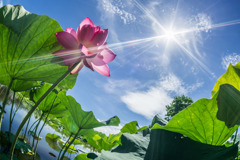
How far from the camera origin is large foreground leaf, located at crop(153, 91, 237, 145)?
1.91 ft

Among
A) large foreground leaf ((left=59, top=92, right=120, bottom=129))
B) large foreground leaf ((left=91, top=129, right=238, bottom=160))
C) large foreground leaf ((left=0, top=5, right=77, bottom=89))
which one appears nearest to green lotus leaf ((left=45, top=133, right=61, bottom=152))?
large foreground leaf ((left=59, top=92, right=120, bottom=129))

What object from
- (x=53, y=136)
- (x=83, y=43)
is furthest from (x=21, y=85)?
(x=53, y=136)

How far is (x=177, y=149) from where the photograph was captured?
549 millimetres

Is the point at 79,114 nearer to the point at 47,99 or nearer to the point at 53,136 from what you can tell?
the point at 47,99

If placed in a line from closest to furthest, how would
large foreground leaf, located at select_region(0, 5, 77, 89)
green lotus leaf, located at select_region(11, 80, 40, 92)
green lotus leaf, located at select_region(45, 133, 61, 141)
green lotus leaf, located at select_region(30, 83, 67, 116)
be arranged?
large foreground leaf, located at select_region(0, 5, 77, 89) → green lotus leaf, located at select_region(11, 80, 40, 92) → green lotus leaf, located at select_region(30, 83, 67, 116) → green lotus leaf, located at select_region(45, 133, 61, 141)

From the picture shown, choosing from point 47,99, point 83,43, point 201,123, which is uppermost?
point 47,99

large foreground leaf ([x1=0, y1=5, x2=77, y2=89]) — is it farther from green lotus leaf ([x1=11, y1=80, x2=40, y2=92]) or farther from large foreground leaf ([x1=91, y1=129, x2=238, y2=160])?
large foreground leaf ([x1=91, y1=129, x2=238, y2=160])

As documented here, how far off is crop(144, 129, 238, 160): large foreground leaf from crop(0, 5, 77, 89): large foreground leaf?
0.68 meters

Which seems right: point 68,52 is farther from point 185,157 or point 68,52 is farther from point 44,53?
point 185,157

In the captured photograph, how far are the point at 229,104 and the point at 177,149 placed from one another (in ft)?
0.83

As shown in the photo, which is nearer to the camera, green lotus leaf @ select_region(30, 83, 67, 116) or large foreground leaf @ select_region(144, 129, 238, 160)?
large foreground leaf @ select_region(144, 129, 238, 160)

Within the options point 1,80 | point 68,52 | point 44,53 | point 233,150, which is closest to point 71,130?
point 1,80

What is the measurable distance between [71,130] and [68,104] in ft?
3.00

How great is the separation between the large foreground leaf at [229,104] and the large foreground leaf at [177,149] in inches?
4.1
